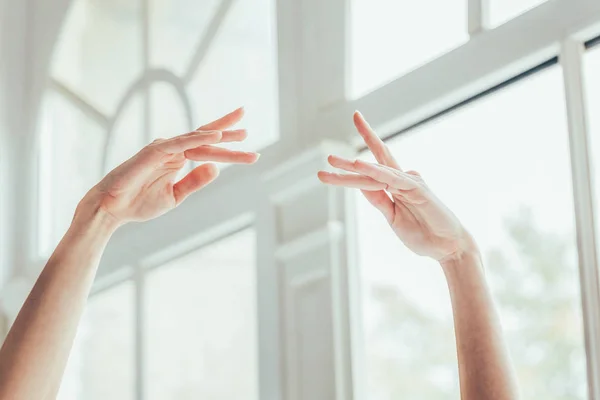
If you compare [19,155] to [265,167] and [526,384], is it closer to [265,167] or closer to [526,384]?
[265,167]

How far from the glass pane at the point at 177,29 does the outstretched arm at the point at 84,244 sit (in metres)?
0.73

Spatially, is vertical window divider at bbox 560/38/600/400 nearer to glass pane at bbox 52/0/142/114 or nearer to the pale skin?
the pale skin

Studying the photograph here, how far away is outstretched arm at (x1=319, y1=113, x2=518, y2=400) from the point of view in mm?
1195

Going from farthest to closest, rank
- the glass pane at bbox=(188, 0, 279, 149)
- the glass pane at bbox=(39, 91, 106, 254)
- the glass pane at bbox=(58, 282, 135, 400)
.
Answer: the glass pane at bbox=(39, 91, 106, 254) → the glass pane at bbox=(58, 282, 135, 400) → the glass pane at bbox=(188, 0, 279, 149)

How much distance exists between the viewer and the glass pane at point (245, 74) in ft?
6.15

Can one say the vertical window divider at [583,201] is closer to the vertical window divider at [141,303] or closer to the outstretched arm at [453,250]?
the outstretched arm at [453,250]

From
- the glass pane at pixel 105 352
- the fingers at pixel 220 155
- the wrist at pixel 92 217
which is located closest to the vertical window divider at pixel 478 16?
the fingers at pixel 220 155

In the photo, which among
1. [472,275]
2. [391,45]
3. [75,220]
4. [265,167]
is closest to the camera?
[472,275]

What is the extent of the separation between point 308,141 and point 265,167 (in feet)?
0.41

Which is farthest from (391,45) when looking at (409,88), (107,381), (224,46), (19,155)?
(19,155)

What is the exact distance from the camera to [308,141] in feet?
5.68

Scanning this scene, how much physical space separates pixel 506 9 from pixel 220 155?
46 cm

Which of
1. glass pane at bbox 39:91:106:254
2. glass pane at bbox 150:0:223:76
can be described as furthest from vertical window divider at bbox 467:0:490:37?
glass pane at bbox 39:91:106:254

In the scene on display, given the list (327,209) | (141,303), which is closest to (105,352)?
(141,303)
